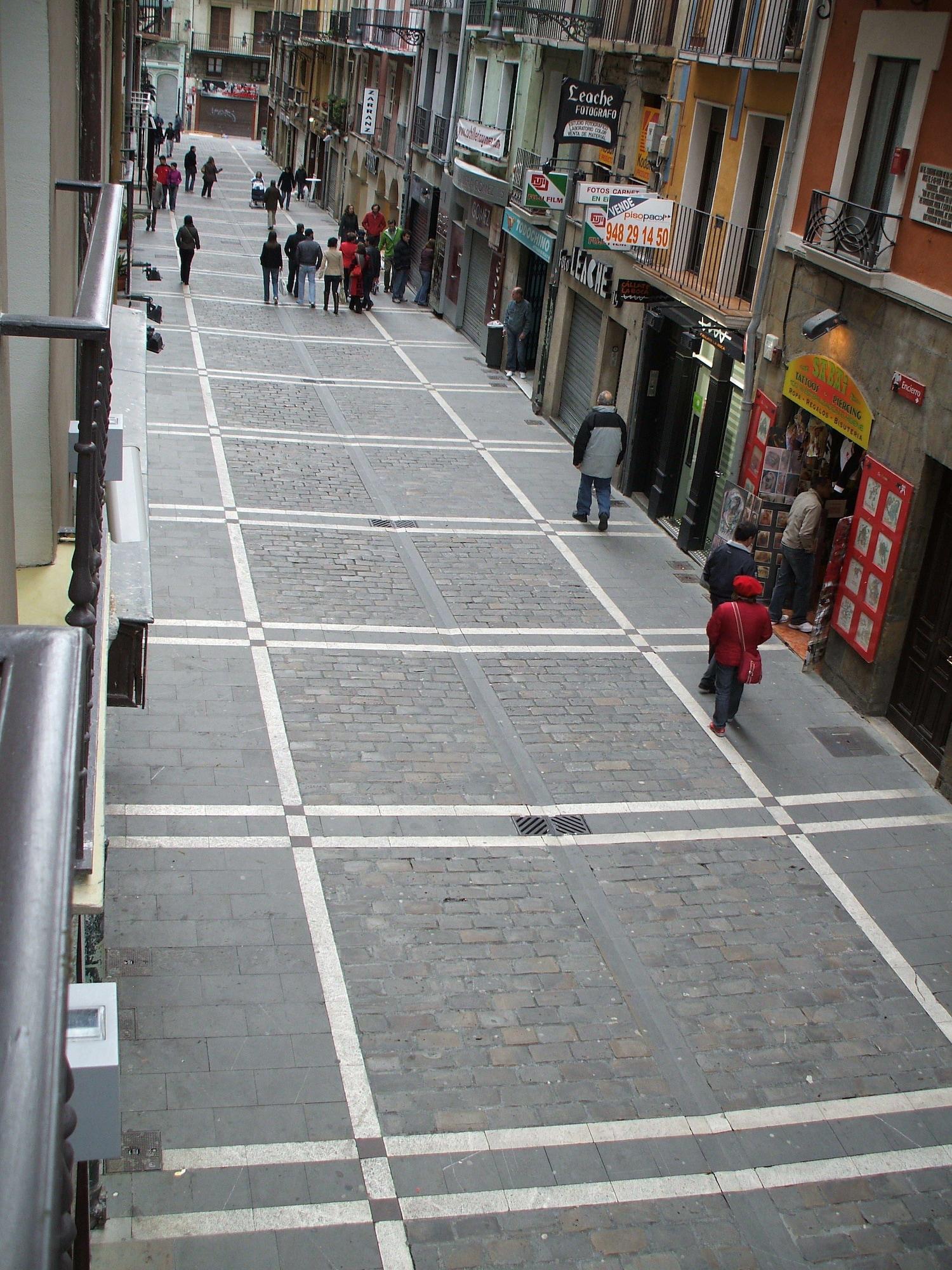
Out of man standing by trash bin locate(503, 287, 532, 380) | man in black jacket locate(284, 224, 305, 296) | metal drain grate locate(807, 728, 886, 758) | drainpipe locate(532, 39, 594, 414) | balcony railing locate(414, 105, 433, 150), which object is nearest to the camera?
metal drain grate locate(807, 728, 886, 758)

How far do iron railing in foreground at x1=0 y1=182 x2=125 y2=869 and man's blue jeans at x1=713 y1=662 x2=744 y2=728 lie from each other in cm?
780

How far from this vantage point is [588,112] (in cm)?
1895

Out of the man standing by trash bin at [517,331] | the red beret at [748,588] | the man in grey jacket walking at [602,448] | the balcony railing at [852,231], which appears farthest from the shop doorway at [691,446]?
the man standing by trash bin at [517,331]

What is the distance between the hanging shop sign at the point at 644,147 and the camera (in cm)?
1905

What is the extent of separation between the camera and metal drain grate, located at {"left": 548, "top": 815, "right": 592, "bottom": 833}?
391 inches

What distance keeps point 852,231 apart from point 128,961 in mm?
9727

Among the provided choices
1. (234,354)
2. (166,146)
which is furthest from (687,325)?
(166,146)

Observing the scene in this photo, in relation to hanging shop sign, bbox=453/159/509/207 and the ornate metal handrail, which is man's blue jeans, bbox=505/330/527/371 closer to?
hanging shop sign, bbox=453/159/509/207

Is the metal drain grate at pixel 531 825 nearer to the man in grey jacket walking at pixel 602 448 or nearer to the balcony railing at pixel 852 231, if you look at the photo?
the balcony railing at pixel 852 231

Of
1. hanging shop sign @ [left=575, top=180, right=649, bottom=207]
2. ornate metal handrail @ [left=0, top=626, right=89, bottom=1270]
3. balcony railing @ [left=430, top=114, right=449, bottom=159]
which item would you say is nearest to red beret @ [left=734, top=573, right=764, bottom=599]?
hanging shop sign @ [left=575, top=180, right=649, bottom=207]

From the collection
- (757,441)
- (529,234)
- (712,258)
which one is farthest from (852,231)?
(529,234)

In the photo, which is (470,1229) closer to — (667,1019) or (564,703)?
(667,1019)

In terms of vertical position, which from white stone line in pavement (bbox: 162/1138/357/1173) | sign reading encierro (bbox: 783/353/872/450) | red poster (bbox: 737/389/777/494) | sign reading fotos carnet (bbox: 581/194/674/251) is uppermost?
sign reading fotos carnet (bbox: 581/194/674/251)

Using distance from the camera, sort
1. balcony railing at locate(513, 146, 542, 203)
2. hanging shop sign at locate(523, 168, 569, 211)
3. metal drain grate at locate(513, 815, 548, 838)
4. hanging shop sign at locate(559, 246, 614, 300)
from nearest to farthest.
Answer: metal drain grate at locate(513, 815, 548, 838), hanging shop sign at locate(559, 246, 614, 300), hanging shop sign at locate(523, 168, 569, 211), balcony railing at locate(513, 146, 542, 203)
